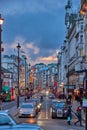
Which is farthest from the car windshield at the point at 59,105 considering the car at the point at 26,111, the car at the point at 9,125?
the car at the point at 9,125

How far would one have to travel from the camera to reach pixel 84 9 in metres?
82.1

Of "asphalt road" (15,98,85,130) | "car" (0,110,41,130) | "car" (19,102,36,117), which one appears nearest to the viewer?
"car" (0,110,41,130)

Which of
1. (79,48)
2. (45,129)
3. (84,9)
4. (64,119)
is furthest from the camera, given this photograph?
(79,48)

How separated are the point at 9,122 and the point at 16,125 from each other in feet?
1.37

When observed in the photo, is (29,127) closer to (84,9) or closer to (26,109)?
(26,109)

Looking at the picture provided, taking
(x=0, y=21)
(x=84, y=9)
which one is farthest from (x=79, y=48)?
(x=0, y=21)

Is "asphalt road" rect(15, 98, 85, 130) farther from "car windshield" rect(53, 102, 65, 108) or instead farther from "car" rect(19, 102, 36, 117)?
"car windshield" rect(53, 102, 65, 108)

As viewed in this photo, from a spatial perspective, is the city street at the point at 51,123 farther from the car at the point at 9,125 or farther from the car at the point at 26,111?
the car at the point at 9,125

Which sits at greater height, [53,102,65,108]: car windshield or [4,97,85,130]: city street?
[53,102,65,108]: car windshield

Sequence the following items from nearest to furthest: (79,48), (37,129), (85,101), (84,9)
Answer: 1. (37,129)
2. (85,101)
3. (84,9)
4. (79,48)

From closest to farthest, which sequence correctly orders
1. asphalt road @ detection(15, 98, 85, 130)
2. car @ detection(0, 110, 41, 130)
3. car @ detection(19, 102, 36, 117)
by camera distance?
1. car @ detection(0, 110, 41, 130)
2. asphalt road @ detection(15, 98, 85, 130)
3. car @ detection(19, 102, 36, 117)

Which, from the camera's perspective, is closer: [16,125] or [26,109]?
[16,125]

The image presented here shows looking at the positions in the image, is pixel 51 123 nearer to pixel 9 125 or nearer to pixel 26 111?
pixel 26 111

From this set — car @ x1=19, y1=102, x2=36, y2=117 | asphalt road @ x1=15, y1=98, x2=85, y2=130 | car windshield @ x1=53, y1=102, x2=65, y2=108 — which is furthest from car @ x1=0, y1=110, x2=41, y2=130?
car windshield @ x1=53, y1=102, x2=65, y2=108
